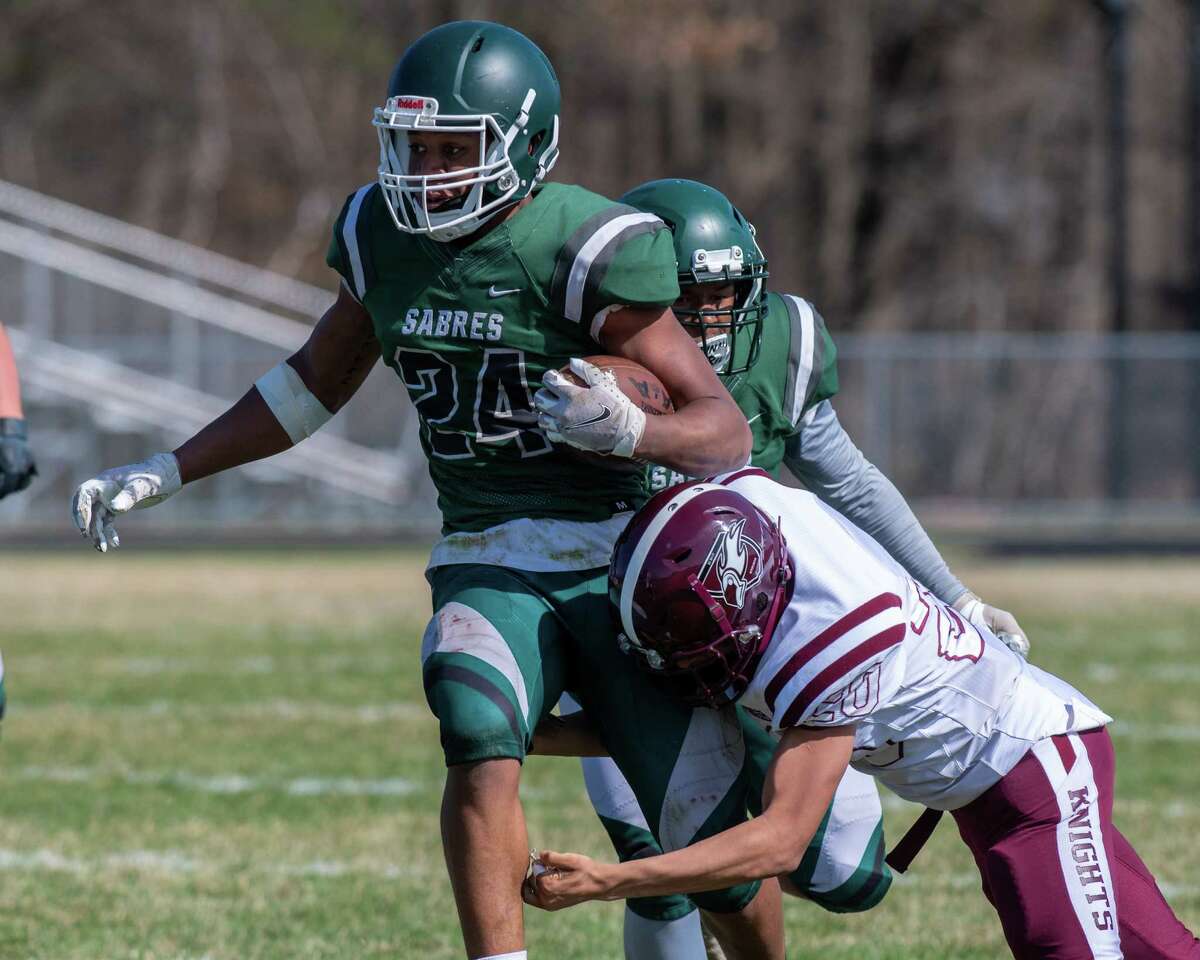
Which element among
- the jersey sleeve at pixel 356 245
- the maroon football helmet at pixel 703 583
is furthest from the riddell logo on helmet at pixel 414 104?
the maroon football helmet at pixel 703 583

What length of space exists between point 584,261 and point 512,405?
11.6 inches

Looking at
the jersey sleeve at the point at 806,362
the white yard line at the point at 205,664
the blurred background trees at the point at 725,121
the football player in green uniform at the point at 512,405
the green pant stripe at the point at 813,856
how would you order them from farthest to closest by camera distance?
the blurred background trees at the point at 725,121, the white yard line at the point at 205,664, the jersey sleeve at the point at 806,362, the green pant stripe at the point at 813,856, the football player in green uniform at the point at 512,405

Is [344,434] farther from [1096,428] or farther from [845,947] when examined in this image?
[845,947]

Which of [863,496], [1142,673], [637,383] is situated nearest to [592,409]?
[637,383]

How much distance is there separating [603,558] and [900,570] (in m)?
0.53

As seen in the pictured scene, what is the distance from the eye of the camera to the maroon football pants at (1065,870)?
3.04m

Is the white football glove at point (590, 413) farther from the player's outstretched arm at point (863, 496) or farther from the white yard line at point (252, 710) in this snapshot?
the white yard line at point (252, 710)

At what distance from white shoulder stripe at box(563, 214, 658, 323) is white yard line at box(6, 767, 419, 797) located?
3.04 m

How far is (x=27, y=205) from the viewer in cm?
1875

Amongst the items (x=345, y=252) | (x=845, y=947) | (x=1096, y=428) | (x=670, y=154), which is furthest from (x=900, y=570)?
(x=670, y=154)

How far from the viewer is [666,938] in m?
3.58

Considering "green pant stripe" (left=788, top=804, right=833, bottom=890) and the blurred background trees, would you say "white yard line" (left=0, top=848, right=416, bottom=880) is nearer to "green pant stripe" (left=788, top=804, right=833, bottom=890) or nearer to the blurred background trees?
"green pant stripe" (left=788, top=804, right=833, bottom=890)

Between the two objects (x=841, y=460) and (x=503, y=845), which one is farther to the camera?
(x=841, y=460)

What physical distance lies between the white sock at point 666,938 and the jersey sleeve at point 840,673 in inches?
31.8
